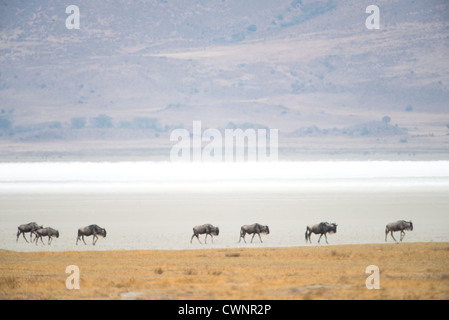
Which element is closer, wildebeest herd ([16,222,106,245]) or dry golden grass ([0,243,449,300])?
dry golden grass ([0,243,449,300])

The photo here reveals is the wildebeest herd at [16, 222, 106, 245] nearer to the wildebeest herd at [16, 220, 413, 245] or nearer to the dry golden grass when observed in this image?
the wildebeest herd at [16, 220, 413, 245]

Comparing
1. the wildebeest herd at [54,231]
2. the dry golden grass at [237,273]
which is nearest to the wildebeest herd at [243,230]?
the wildebeest herd at [54,231]

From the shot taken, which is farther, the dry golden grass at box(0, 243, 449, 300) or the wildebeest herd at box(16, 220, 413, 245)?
the wildebeest herd at box(16, 220, 413, 245)

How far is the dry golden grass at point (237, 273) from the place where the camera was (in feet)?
43.5

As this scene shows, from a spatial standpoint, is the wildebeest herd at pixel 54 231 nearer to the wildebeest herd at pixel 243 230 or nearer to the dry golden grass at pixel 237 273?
the wildebeest herd at pixel 243 230

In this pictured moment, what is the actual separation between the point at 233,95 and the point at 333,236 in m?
91.8

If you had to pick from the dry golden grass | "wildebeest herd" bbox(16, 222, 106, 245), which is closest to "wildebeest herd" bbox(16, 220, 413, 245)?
"wildebeest herd" bbox(16, 222, 106, 245)

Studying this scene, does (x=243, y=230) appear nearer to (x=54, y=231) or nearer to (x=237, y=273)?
(x=54, y=231)

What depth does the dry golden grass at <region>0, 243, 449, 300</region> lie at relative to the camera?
1325 cm

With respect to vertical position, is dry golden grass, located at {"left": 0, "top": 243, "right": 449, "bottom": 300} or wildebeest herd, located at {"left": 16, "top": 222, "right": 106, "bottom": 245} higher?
wildebeest herd, located at {"left": 16, "top": 222, "right": 106, "bottom": 245}

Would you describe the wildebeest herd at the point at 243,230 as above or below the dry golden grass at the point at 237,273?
above

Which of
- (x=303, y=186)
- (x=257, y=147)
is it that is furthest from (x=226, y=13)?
(x=303, y=186)

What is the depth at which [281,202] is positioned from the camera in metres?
32.4

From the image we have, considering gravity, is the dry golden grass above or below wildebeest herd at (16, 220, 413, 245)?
below
